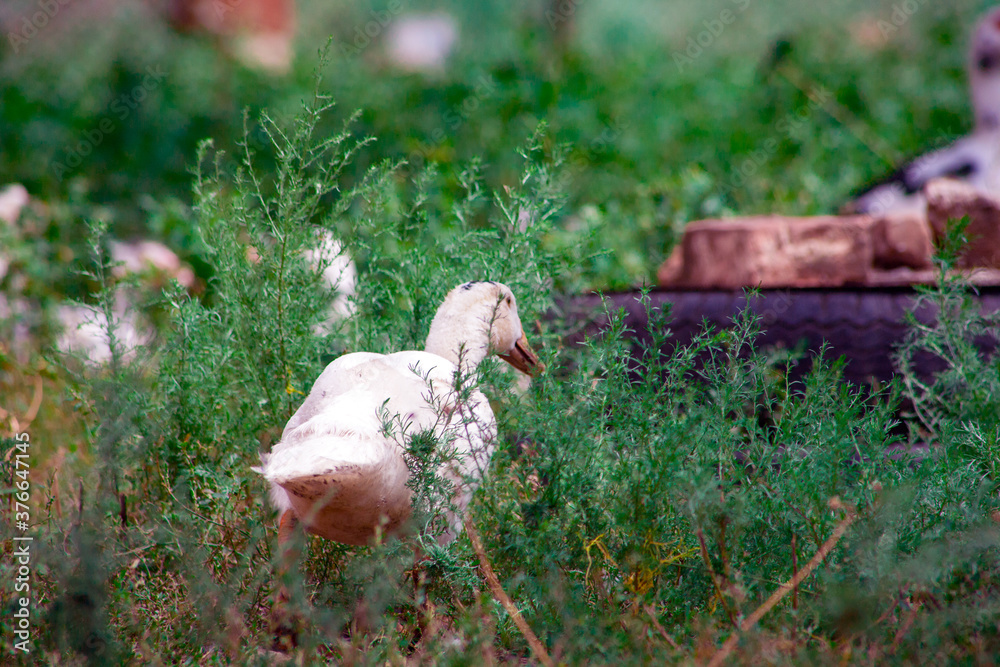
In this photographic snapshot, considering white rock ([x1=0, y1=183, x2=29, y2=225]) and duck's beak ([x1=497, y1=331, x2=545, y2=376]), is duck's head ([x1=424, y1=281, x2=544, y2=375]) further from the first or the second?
white rock ([x1=0, y1=183, x2=29, y2=225])

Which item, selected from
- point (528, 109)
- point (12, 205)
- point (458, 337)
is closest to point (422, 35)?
point (528, 109)

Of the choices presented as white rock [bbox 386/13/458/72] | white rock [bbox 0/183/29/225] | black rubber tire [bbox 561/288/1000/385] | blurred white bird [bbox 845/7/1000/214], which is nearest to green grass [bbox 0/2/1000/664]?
black rubber tire [bbox 561/288/1000/385]

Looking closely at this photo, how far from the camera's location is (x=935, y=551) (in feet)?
6.21

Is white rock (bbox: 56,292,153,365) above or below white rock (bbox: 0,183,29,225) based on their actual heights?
below

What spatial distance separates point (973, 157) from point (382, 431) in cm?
432

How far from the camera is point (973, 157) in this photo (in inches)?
203

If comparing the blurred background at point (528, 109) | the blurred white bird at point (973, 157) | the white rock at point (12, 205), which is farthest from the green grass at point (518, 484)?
the blurred background at point (528, 109)

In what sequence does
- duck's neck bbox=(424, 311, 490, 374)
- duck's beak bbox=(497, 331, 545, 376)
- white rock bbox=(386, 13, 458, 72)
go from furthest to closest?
white rock bbox=(386, 13, 458, 72), duck's beak bbox=(497, 331, 545, 376), duck's neck bbox=(424, 311, 490, 374)

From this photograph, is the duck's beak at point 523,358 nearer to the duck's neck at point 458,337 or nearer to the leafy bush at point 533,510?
the leafy bush at point 533,510

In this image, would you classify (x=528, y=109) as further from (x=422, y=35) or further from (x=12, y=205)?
(x=422, y=35)

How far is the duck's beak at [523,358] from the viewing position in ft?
9.82

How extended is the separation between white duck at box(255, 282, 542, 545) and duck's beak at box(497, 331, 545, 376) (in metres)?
0.29

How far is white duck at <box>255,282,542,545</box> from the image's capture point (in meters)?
2.13

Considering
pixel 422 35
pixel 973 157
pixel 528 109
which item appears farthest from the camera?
pixel 422 35
